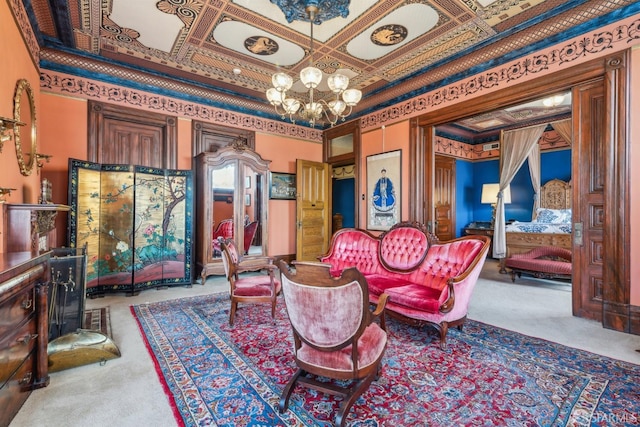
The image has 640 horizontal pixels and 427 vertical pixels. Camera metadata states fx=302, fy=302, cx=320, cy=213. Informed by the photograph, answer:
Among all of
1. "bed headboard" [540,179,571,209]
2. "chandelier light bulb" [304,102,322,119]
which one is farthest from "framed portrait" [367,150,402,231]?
"bed headboard" [540,179,571,209]

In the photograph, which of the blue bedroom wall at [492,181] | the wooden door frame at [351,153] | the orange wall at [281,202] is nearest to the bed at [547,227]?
the blue bedroom wall at [492,181]

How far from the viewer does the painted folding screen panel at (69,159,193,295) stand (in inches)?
168

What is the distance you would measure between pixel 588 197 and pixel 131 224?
6.07 m

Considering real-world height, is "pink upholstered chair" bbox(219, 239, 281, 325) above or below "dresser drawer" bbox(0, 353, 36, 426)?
above

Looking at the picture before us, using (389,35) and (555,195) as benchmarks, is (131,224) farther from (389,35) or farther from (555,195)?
(555,195)

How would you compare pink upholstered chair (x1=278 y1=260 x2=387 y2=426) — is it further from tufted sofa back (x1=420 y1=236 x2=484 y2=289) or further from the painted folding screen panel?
the painted folding screen panel

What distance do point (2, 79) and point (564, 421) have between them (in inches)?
183

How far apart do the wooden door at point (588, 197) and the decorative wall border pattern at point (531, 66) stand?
0.37 meters

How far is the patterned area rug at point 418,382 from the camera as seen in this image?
71.9 inches

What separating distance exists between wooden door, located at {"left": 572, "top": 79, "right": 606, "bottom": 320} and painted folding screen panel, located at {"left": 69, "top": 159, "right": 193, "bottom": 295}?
544 centimetres

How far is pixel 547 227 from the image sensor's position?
237 inches

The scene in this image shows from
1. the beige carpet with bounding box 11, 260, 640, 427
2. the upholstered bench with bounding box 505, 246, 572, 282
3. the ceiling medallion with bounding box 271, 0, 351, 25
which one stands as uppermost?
the ceiling medallion with bounding box 271, 0, 351, 25

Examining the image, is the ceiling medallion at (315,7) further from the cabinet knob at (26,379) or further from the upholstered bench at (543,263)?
the upholstered bench at (543,263)

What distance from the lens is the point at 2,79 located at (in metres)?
2.43
